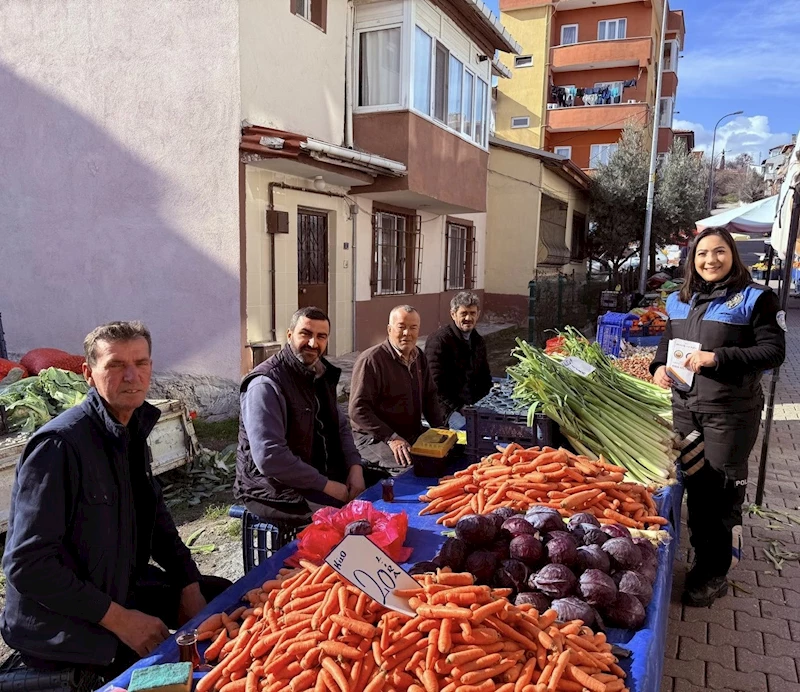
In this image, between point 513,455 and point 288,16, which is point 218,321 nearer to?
point 288,16

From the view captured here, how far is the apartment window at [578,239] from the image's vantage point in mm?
21391

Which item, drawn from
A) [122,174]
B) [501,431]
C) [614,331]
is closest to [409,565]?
[501,431]

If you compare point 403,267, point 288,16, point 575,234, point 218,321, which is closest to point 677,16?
point 575,234

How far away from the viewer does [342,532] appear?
7.84 feet

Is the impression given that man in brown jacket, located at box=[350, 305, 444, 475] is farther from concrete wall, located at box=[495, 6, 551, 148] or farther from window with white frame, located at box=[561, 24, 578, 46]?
window with white frame, located at box=[561, 24, 578, 46]

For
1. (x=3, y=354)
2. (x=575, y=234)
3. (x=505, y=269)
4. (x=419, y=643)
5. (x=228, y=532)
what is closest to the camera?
(x=419, y=643)

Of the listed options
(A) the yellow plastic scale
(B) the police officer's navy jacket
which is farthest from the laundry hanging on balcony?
(A) the yellow plastic scale

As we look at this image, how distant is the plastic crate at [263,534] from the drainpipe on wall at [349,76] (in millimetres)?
7604

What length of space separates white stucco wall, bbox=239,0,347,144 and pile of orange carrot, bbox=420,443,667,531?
21.1 feet

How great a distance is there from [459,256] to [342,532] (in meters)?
13.7

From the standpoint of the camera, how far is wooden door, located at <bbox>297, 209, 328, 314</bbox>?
949cm

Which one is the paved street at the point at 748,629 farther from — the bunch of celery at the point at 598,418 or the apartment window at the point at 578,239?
the apartment window at the point at 578,239

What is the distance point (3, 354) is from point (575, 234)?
18.8 meters

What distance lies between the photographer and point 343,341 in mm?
10570
